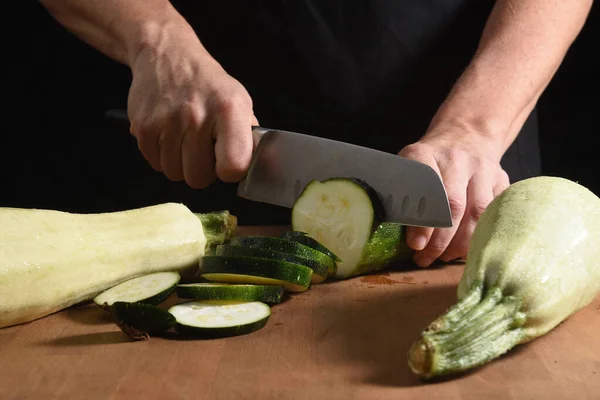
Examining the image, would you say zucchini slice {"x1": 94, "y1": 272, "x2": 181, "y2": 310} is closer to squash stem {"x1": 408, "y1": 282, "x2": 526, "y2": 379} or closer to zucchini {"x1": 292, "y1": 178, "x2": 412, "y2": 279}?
zucchini {"x1": 292, "y1": 178, "x2": 412, "y2": 279}

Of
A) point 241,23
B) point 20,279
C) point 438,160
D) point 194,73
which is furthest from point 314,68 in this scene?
point 20,279

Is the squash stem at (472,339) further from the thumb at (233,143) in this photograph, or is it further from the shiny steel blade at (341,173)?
the thumb at (233,143)

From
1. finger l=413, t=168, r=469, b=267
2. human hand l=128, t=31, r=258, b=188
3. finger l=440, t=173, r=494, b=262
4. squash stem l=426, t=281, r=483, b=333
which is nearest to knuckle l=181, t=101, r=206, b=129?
human hand l=128, t=31, r=258, b=188

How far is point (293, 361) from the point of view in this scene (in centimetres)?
176

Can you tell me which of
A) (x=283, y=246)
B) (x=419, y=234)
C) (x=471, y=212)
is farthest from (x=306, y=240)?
(x=471, y=212)

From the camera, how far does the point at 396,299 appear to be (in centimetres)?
223

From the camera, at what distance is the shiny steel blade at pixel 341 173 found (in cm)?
232

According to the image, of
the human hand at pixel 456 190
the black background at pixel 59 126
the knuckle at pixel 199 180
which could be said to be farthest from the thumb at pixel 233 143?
the black background at pixel 59 126

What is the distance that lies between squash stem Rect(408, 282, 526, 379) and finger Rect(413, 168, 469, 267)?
29.9 inches

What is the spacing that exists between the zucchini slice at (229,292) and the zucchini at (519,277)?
1.78 feet

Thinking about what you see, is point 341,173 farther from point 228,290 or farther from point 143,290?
point 143,290

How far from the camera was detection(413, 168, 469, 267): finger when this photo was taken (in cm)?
245

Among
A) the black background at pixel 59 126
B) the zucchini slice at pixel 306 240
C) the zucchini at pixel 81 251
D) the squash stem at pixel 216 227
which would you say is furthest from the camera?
the black background at pixel 59 126

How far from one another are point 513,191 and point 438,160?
50cm
